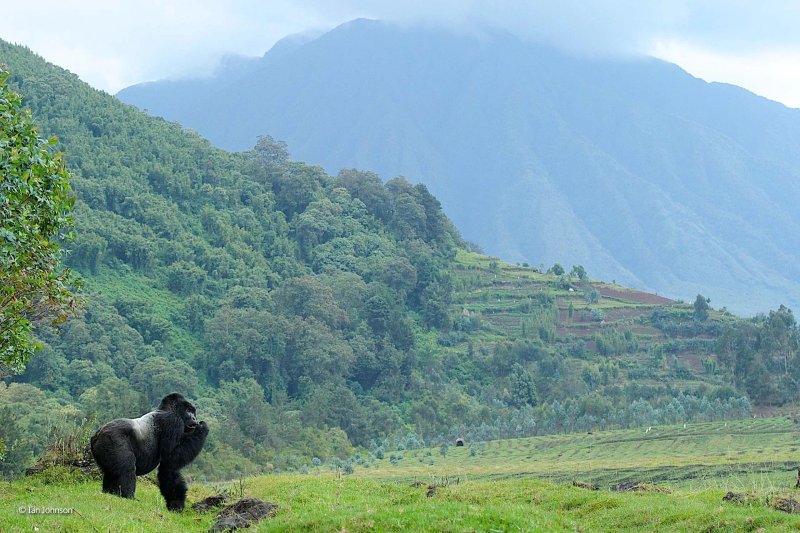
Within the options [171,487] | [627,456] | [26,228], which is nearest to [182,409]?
[171,487]

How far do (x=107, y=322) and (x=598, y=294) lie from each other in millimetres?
54150

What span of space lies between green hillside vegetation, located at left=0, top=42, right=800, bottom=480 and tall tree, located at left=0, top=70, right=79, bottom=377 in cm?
3196

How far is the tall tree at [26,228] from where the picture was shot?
1389 cm

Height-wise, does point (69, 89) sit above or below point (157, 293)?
above

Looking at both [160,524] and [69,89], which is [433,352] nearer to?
[69,89]

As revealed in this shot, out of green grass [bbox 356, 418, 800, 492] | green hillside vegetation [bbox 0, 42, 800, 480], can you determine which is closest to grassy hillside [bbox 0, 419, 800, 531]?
green grass [bbox 356, 418, 800, 492]

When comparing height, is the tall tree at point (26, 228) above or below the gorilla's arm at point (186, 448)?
above

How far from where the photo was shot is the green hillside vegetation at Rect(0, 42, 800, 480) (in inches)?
2559

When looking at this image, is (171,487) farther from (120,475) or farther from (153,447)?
(120,475)

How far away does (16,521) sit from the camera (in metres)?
11.9

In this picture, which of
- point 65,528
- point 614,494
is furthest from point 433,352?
point 65,528

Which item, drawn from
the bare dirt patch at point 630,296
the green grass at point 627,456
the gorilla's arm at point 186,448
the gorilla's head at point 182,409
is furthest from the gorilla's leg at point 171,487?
the bare dirt patch at point 630,296

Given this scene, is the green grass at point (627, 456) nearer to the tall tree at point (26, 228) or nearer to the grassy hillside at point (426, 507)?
the grassy hillside at point (426, 507)

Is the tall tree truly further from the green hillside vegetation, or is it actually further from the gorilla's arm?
the green hillside vegetation
